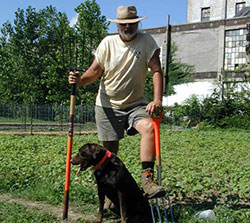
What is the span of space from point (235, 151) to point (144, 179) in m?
Result: 8.52

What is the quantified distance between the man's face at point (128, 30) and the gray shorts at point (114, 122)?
2.57 feet

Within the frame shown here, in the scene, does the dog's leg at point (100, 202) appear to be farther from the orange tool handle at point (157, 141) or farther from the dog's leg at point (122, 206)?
the orange tool handle at point (157, 141)

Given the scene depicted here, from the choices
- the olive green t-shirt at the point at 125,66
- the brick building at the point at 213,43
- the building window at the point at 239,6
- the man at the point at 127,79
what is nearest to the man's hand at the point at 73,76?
the man at the point at 127,79

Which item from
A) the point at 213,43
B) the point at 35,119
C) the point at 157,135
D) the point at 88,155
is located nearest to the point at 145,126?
the point at 157,135

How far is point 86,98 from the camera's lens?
24.4 m

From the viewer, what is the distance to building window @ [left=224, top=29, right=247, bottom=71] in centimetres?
3519

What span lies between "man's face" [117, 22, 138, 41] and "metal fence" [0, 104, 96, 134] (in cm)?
1350

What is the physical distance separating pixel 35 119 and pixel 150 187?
14955 millimetres

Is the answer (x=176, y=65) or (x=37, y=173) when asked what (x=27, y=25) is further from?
(x=37, y=173)

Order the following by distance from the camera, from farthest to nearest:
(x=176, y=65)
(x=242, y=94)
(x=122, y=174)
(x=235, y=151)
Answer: (x=176, y=65) → (x=242, y=94) → (x=235, y=151) → (x=122, y=174)

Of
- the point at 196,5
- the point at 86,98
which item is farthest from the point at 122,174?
the point at 196,5

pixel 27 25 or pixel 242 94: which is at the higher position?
pixel 27 25

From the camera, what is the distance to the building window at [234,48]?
35188 mm

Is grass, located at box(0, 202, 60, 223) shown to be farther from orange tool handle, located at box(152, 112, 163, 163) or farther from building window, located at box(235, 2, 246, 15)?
building window, located at box(235, 2, 246, 15)
